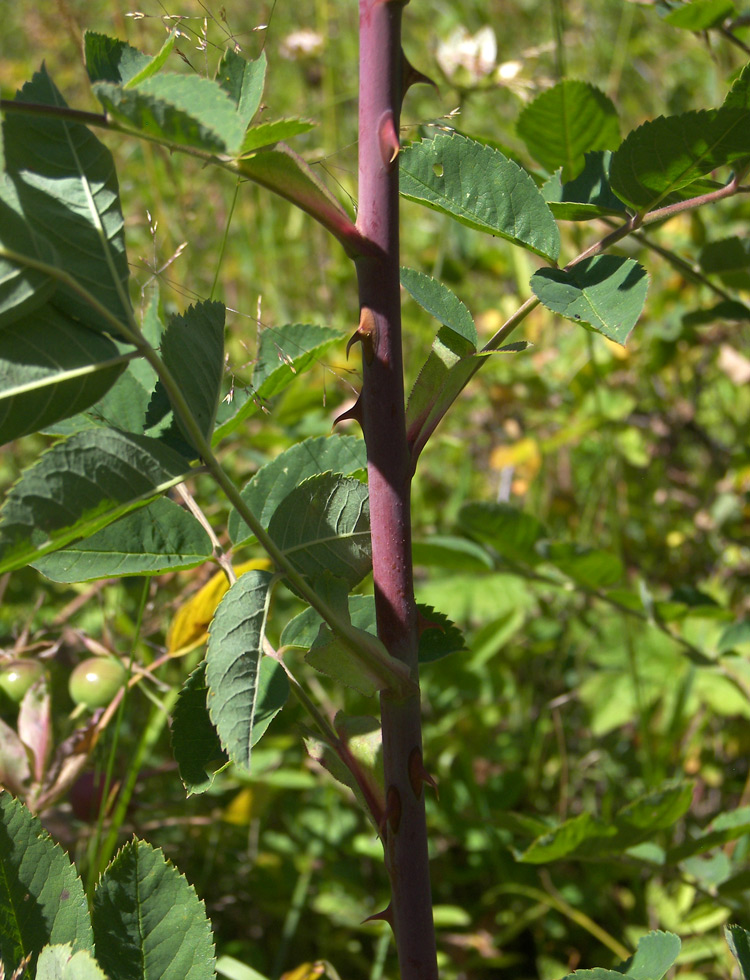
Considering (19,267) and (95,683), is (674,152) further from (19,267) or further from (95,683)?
(95,683)

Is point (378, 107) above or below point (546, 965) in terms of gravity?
above

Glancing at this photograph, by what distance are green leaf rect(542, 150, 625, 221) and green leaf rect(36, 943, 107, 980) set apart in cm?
60

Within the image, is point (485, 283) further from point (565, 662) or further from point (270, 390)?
point (270, 390)

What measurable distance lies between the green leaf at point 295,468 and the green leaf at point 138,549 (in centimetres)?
8

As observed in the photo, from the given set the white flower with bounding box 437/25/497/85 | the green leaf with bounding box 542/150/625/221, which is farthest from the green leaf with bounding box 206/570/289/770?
the white flower with bounding box 437/25/497/85

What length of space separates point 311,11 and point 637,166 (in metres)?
2.92

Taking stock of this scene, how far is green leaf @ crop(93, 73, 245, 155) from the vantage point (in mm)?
428

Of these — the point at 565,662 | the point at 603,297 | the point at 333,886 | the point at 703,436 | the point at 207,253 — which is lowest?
the point at 565,662

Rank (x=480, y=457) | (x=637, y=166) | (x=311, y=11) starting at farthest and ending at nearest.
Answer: (x=311, y=11)
(x=480, y=457)
(x=637, y=166)

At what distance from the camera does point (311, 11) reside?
3135mm

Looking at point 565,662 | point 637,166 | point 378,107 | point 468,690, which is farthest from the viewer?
point 565,662

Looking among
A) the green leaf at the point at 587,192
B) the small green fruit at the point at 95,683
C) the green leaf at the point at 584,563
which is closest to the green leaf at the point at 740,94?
the green leaf at the point at 587,192

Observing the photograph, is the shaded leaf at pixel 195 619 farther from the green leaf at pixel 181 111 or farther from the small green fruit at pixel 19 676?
the green leaf at pixel 181 111

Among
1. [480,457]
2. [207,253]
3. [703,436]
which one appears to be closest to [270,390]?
[703,436]
